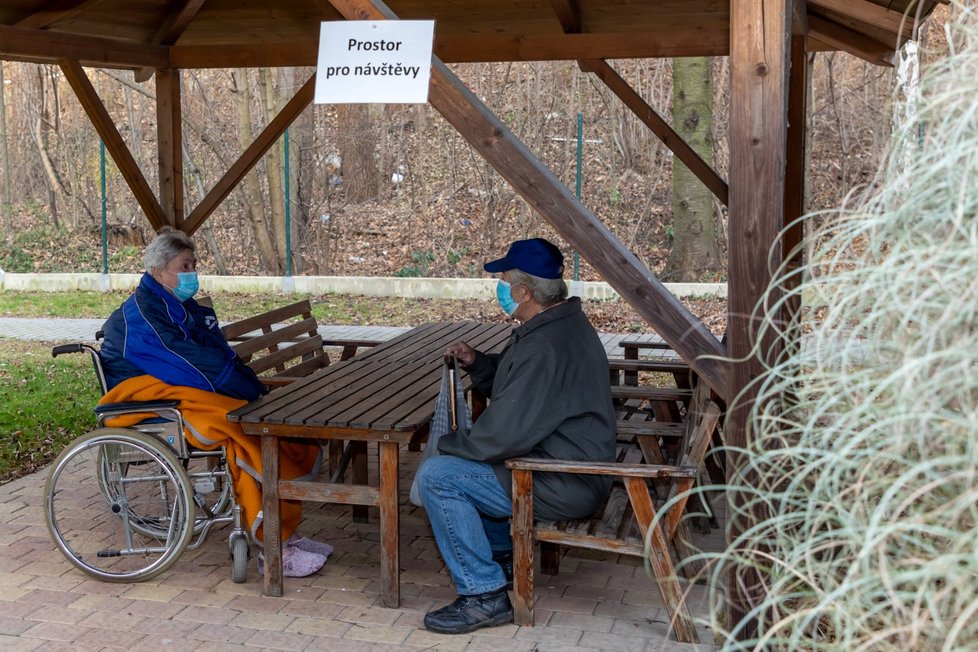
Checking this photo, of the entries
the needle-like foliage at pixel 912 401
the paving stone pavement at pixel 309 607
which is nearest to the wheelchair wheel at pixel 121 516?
the paving stone pavement at pixel 309 607

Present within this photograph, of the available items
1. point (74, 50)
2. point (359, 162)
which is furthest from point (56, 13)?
point (359, 162)

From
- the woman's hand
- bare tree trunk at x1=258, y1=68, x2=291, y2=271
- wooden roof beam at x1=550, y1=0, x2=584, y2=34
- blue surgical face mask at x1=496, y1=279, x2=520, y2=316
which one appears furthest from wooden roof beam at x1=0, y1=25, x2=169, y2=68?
bare tree trunk at x1=258, y1=68, x2=291, y2=271

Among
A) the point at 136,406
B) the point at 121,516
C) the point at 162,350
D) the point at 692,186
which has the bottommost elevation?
the point at 121,516

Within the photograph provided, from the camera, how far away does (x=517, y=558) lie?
4125 mm

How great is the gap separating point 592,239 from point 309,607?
1837 mm

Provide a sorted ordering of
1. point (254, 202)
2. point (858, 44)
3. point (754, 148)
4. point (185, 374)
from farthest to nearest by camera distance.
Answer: point (254, 202)
point (858, 44)
point (185, 374)
point (754, 148)

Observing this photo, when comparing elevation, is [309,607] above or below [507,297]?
below

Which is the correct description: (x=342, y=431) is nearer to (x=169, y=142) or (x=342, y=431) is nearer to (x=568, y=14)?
(x=568, y=14)

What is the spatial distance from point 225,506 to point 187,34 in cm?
408

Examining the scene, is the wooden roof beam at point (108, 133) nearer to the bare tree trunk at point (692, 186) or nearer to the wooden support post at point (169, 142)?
the wooden support post at point (169, 142)

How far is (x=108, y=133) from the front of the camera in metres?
6.87

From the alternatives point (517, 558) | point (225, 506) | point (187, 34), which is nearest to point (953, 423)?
point (517, 558)

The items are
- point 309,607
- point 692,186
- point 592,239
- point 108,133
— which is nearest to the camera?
point 592,239

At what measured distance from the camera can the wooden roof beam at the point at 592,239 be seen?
362 centimetres
